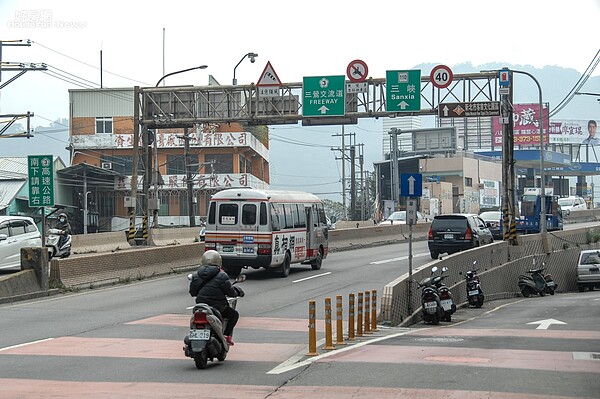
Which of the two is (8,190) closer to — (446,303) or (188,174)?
(188,174)

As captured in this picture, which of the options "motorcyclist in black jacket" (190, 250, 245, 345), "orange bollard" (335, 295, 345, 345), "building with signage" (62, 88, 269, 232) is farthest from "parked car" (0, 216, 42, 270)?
"building with signage" (62, 88, 269, 232)

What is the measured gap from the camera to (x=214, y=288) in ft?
37.8

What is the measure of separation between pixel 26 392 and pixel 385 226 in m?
39.8

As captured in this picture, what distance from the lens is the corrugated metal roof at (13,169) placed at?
195 feet

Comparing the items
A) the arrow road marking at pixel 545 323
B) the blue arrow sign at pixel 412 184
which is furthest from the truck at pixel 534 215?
the blue arrow sign at pixel 412 184

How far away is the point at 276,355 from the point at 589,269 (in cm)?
3019

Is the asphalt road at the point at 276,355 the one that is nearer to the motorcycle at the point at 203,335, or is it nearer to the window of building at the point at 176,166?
the motorcycle at the point at 203,335

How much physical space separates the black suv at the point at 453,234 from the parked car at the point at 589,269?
7.72m

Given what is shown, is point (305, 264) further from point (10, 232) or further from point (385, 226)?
point (385, 226)

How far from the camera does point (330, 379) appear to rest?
10438mm

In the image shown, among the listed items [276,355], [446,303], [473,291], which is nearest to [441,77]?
[473,291]

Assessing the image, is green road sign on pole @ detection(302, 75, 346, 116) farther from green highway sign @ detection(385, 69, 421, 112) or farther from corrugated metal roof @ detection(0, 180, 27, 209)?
corrugated metal roof @ detection(0, 180, 27, 209)

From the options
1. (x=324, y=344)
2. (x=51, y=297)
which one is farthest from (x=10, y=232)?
(x=324, y=344)

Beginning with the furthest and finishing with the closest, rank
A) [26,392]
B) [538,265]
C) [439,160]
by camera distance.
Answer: [439,160] → [538,265] → [26,392]
